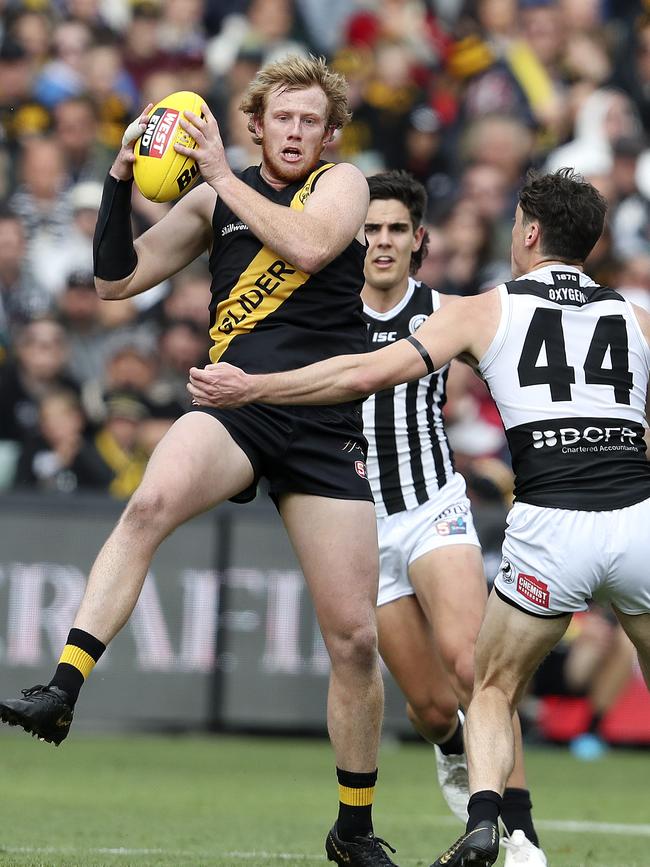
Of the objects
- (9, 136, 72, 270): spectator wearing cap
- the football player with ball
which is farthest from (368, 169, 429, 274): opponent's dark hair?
(9, 136, 72, 270): spectator wearing cap

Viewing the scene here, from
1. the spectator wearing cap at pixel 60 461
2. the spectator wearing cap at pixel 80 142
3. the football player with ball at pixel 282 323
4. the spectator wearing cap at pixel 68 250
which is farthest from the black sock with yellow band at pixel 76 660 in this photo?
the spectator wearing cap at pixel 80 142

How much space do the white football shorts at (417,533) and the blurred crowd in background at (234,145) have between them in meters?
4.49

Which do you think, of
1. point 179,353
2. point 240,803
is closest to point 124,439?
point 179,353

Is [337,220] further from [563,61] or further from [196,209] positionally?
[563,61]

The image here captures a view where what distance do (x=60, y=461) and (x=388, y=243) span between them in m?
5.43

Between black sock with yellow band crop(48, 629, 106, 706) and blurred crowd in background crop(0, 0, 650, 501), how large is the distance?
6.73 m

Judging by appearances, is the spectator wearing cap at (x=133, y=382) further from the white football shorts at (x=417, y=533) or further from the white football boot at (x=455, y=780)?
the white football boot at (x=455, y=780)

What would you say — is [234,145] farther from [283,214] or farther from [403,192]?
[283,214]

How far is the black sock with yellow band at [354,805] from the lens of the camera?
5.71 meters

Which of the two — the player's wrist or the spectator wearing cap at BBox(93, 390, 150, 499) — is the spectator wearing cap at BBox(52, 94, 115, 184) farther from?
the player's wrist

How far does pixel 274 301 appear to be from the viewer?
5.63m

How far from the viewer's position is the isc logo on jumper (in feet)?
17.9

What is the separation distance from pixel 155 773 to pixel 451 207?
Answer: 20.0ft

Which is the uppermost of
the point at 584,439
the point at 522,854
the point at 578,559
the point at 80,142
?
the point at 80,142
